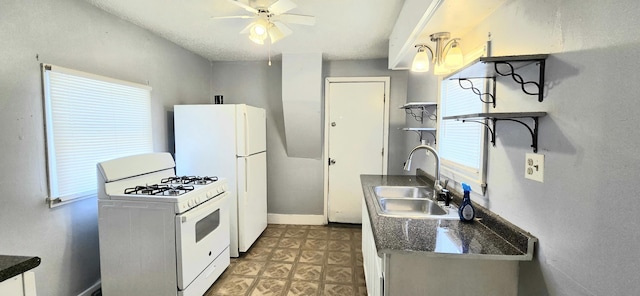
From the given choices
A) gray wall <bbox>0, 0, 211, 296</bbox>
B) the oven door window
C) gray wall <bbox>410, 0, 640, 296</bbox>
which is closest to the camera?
gray wall <bbox>410, 0, 640, 296</bbox>

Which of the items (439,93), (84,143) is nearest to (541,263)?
Result: (439,93)

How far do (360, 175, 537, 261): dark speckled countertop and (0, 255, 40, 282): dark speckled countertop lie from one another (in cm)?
127

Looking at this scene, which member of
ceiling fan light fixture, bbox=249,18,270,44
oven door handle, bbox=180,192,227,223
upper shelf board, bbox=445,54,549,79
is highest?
ceiling fan light fixture, bbox=249,18,270,44

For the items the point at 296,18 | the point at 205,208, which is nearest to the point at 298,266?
the point at 205,208

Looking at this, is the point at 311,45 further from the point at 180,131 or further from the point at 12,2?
the point at 12,2

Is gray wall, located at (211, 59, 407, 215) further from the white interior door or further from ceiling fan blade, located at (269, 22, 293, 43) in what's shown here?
ceiling fan blade, located at (269, 22, 293, 43)

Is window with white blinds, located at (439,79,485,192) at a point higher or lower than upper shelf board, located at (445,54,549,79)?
lower

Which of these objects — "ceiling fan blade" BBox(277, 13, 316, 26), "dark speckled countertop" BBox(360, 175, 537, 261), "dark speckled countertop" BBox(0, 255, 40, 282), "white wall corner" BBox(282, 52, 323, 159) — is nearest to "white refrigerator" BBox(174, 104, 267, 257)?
"white wall corner" BBox(282, 52, 323, 159)

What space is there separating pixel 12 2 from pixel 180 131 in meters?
1.47

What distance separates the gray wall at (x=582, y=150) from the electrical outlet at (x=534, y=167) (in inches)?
0.9

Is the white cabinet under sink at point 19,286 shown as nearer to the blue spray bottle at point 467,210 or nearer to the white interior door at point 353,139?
the blue spray bottle at point 467,210

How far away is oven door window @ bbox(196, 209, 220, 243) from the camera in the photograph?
2151mm

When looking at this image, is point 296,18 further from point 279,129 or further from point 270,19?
point 279,129

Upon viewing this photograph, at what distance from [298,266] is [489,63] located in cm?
238
